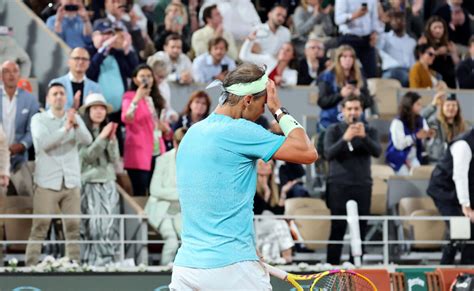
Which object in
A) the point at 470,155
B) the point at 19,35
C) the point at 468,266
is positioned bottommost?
the point at 468,266

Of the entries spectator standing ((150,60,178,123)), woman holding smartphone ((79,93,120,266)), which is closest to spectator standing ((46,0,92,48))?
spectator standing ((150,60,178,123))

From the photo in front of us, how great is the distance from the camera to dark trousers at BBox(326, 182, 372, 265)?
13.5 meters

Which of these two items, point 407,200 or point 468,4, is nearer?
point 407,200

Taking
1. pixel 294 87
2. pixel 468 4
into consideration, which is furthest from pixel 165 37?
pixel 468 4

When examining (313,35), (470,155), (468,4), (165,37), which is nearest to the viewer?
(470,155)

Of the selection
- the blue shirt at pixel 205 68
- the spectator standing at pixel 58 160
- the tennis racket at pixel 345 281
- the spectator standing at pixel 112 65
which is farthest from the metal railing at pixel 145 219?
the tennis racket at pixel 345 281

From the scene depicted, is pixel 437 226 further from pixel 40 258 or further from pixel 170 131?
pixel 40 258

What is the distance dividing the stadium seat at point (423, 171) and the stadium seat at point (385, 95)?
5.53 feet

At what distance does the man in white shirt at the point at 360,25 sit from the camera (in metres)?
16.7

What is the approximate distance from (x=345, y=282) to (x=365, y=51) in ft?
28.2

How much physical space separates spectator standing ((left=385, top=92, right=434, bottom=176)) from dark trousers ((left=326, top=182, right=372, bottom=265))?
173cm

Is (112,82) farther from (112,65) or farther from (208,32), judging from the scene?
(208,32)

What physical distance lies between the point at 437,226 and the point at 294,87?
277 centimetres

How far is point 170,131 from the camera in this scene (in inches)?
555
